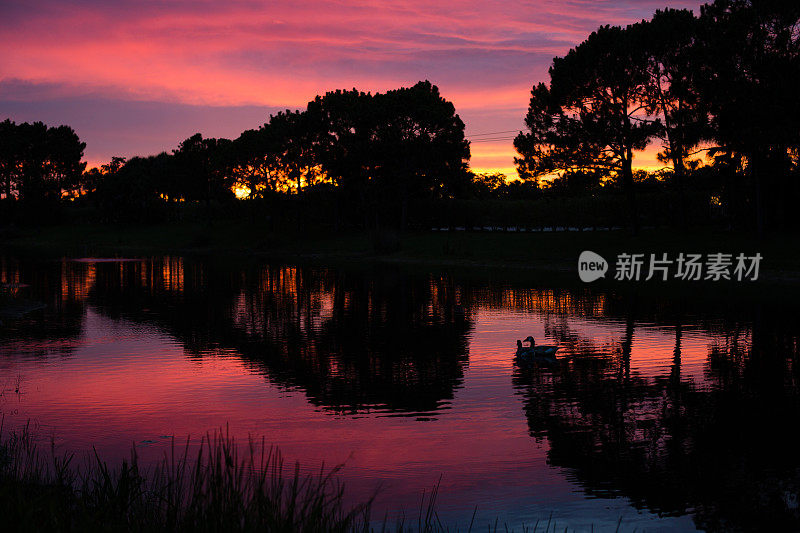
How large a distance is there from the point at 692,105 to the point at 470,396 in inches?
1780

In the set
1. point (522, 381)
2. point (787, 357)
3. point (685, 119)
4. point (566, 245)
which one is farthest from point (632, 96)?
point (522, 381)

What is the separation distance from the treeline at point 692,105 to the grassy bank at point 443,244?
11.7ft

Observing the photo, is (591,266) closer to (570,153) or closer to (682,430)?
(570,153)

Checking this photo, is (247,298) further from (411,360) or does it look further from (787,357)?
(787,357)

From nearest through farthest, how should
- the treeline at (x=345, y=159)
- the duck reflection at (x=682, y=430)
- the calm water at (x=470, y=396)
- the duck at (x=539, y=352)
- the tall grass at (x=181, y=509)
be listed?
the tall grass at (x=181, y=509) < the duck reflection at (x=682, y=430) < the calm water at (x=470, y=396) < the duck at (x=539, y=352) < the treeline at (x=345, y=159)

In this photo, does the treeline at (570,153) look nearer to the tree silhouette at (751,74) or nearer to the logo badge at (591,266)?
the tree silhouette at (751,74)

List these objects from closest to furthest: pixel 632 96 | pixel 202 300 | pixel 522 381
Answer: pixel 522 381, pixel 202 300, pixel 632 96

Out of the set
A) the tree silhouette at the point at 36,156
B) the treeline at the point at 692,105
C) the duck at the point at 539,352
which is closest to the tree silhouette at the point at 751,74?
the treeline at the point at 692,105

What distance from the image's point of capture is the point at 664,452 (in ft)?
36.4

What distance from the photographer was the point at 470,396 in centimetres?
1484

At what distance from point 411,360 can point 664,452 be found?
8275 mm

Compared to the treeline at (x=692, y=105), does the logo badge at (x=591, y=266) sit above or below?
below

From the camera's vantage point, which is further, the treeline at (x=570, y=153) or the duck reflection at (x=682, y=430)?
the treeline at (x=570, y=153)

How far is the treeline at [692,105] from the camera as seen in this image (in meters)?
45.7
